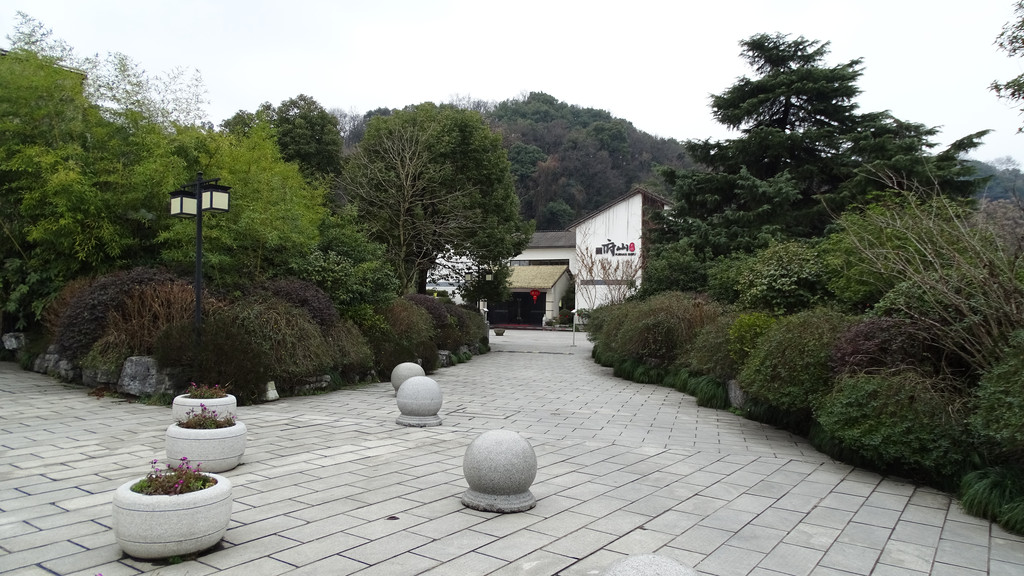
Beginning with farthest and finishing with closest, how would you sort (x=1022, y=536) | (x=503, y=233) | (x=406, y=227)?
(x=503, y=233), (x=406, y=227), (x=1022, y=536)

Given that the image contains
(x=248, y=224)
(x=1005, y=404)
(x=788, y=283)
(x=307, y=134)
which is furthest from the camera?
(x=307, y=134)

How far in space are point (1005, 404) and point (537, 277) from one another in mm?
39441

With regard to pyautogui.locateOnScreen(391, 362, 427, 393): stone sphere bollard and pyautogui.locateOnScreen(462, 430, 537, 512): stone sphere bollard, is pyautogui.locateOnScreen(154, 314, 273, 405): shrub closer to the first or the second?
pyautogui.locateOnScreen(391, 362, 427, 393): stone sphere bollard

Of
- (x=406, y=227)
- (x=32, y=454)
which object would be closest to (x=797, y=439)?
(x=32, y=454)

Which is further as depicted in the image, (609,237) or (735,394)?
(609,237)

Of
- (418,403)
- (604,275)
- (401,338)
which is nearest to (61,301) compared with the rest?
(401,338)

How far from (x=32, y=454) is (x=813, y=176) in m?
19.1

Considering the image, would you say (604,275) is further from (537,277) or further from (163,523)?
(163,523)

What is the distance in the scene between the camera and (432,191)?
21.5 m

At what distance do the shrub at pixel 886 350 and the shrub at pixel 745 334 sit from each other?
249 centimetres

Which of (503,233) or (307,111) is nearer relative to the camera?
(503,233)

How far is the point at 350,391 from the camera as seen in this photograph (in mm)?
12211

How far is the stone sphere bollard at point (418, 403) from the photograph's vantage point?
28.6ft

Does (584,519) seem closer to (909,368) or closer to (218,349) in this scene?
(909,368)
